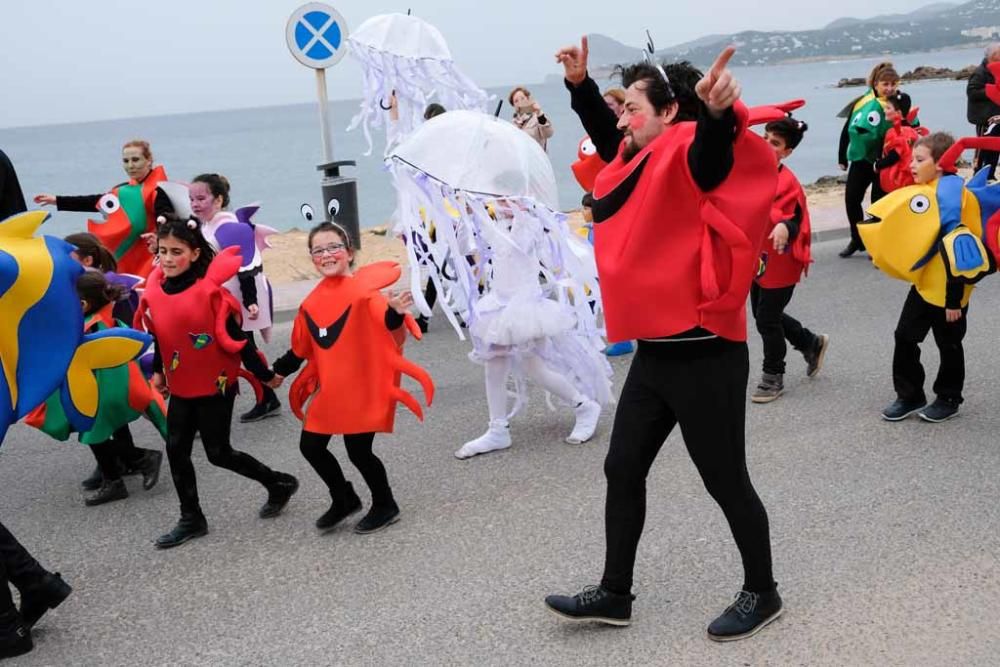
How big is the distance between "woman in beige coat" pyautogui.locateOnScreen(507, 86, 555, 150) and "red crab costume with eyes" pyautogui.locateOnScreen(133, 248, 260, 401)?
14.1 ft

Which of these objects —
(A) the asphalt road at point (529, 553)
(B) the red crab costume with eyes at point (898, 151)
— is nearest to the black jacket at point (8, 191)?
(A) the asphalt road at point (529, 553)

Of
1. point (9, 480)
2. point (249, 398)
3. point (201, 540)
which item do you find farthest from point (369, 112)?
point (201, 540)

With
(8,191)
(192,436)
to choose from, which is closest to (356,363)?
(192,436)

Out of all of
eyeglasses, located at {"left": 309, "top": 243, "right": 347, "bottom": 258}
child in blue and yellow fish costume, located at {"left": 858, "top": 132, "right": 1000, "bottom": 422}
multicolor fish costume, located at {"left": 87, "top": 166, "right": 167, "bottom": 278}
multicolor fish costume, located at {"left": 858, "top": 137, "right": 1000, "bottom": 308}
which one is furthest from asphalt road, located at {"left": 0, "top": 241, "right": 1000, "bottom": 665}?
multicolor fish costume, located at {"left": 87, "top": 166, "right": 167, "bottom": 278}

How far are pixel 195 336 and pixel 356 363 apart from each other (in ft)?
2.33

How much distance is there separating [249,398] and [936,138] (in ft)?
13.8

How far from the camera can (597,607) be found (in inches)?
139

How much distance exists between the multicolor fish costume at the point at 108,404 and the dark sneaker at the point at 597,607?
2.38 meters

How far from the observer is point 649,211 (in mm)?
3160

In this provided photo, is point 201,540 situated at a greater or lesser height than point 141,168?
lesser

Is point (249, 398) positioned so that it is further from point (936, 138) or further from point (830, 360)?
point (936, 138)

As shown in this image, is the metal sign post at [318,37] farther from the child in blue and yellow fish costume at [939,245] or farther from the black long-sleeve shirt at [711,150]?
the black long-sleeve shirt at [711,150]

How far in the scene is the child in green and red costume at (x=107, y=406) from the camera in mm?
4770

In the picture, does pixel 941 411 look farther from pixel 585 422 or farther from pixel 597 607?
pixel 597 607
